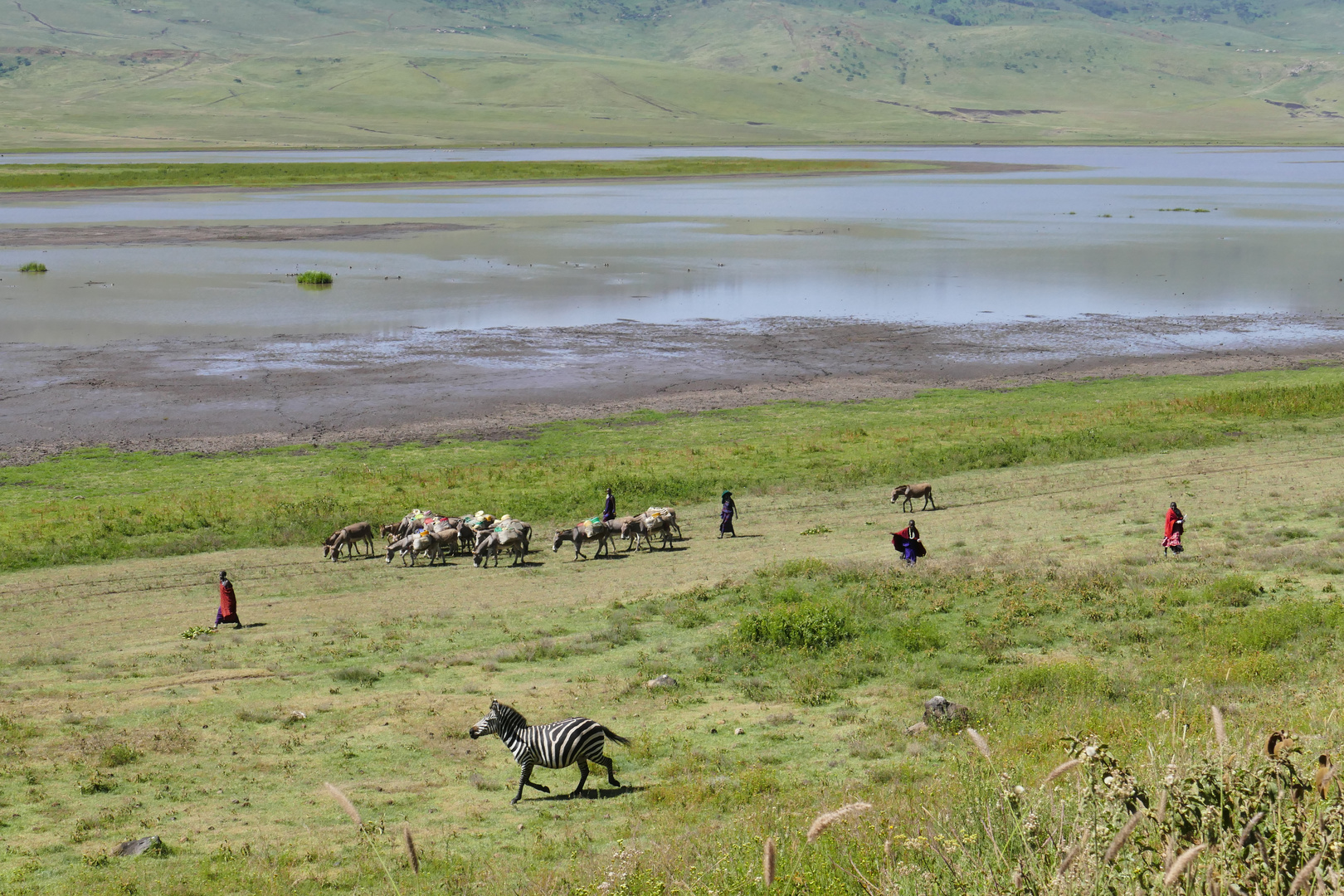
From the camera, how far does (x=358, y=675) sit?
731 inches

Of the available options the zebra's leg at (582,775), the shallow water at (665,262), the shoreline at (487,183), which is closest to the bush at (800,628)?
the zebra's leg at (582,775)

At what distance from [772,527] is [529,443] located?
42.4 feet

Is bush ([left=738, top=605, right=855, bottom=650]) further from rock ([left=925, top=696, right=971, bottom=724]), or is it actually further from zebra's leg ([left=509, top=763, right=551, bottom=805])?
zebra's leg ([left=509, top=763, right=551, bottom=805])

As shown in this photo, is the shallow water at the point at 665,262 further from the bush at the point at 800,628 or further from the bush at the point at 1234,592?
the bush at the point at 1234,592

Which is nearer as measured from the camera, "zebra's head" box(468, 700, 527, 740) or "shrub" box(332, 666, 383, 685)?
"zebra's head" box(468, 700, 527, 740)

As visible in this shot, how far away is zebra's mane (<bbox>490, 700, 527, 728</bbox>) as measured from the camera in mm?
13695

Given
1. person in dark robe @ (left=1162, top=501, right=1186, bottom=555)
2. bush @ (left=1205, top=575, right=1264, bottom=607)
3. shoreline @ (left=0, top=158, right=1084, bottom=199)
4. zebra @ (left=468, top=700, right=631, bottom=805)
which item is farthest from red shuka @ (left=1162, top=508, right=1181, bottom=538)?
shoreline @ (left=0, top=158, right=1084, bottom=199)

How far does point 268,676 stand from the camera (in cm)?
1892

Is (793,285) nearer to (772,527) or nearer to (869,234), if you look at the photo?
(869,234)

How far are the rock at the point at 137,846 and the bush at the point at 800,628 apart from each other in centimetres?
954

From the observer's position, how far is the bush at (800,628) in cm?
1908

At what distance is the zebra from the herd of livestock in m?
13.3

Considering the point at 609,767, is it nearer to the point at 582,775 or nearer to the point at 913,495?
the point at 582,775

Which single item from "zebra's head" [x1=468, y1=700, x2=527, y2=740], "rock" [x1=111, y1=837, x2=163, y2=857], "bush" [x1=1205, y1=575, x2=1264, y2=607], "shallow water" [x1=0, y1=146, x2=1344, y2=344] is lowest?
"rock" [x1=111, y1=837, x2=163, y2=857]
